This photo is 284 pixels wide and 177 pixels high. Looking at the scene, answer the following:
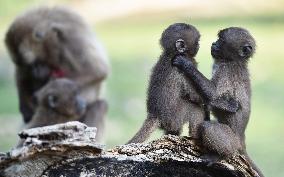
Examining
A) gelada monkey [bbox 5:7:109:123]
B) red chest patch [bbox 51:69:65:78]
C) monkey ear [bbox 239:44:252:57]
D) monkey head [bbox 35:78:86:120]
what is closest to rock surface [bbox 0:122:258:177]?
monkey ear [bbox 239:44:252:57]

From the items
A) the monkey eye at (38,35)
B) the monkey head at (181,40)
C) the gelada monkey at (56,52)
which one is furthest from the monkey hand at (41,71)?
the monkey head at (181,40)

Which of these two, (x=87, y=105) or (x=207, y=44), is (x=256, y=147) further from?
(x=207, y=44)

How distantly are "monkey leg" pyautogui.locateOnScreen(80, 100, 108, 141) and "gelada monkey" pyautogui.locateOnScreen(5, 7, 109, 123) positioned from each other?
0.68 feet

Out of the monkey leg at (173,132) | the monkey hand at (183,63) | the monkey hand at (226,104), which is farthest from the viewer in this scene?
the monkey leg at (173,132)

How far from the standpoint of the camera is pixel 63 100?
10266 mm

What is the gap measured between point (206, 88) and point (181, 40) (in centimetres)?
38

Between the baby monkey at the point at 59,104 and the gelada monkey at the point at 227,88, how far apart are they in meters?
4.43

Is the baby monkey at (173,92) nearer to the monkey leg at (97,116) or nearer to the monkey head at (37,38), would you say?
the monkey leg at (97,116)

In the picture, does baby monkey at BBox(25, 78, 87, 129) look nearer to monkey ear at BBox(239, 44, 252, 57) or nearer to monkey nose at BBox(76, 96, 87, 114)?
monkey nose at BBox(76, 96, 87, 114)

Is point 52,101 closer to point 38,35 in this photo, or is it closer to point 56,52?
point 56,52

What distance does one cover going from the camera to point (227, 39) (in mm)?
5969

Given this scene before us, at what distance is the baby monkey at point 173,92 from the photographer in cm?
597

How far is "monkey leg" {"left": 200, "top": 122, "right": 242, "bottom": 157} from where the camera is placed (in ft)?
18.4

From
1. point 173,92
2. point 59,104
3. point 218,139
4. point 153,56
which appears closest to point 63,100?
point 59,104
